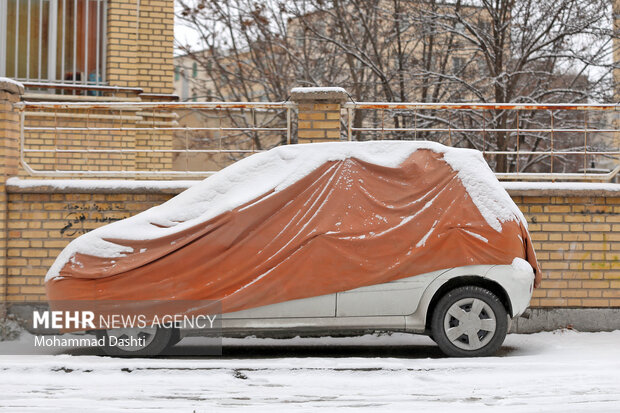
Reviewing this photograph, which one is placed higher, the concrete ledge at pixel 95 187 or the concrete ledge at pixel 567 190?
the concrete ledge at pixel 567 190

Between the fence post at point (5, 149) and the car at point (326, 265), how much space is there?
1.75 m

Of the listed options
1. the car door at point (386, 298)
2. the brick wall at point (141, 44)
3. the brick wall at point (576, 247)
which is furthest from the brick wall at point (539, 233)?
the brick wall at point (141, 44)

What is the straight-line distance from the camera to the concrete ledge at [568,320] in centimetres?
814

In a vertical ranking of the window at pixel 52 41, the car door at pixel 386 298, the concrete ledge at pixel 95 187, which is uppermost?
the window at pixel 52 41

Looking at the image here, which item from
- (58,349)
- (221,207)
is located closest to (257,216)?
(221,207)

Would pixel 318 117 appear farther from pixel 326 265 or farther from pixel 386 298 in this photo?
pixel 386 298

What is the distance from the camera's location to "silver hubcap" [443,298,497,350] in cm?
665

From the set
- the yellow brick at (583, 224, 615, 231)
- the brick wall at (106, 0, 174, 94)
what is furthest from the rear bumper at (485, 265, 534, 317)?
the brick wall at (106, 0, 174, 94)

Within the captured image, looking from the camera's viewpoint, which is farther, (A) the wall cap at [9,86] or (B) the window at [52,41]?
(B) the window at [52,41]

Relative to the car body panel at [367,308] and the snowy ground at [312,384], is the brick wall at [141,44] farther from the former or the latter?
the car body panel at [367,308]

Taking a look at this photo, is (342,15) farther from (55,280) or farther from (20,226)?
(55,280)

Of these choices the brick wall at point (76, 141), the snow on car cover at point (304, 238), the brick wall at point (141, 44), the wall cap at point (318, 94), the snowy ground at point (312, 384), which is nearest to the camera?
the snowy ground at point (312, 384)

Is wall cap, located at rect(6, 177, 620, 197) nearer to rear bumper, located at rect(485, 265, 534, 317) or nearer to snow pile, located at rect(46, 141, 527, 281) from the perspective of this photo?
snow pile, located at rect(46, 141, 527, 281)

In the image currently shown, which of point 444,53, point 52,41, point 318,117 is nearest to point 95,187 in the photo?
point 318,117
